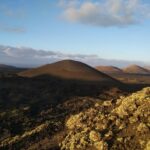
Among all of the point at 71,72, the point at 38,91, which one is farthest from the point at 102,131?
the point at 71,72

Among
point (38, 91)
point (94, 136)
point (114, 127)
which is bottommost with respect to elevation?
point (38, 91)

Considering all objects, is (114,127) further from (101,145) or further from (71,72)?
(71,72)

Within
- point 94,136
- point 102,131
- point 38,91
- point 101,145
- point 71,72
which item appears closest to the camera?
point 101,145

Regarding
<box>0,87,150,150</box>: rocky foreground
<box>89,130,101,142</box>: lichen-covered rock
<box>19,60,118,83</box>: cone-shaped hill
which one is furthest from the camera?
<box>19,60,118,83</box>: cone-shaped hill

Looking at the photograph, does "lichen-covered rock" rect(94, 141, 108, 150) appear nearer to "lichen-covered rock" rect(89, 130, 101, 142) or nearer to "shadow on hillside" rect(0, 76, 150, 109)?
"lichen-covered rock" rect(89, 130, 101, 142)

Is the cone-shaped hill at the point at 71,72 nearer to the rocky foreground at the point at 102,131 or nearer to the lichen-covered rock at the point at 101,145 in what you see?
the rocky foreground at the point at 102,131

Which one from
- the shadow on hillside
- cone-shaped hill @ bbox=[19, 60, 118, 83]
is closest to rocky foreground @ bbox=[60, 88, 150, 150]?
the shadow on hillside

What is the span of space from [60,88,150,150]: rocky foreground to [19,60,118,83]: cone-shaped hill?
1762 inches

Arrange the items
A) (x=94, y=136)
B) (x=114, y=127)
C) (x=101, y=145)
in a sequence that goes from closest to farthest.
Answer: (x=101, y=145) < (x=94, y=136) < (x=114, y=127)

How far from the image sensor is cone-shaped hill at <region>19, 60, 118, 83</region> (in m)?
68.4

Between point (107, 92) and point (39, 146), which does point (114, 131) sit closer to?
point (39, 146)

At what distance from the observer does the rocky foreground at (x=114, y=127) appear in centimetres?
1792

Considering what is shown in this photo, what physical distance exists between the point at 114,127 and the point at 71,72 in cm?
5308

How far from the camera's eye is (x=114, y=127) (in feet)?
63.9
